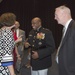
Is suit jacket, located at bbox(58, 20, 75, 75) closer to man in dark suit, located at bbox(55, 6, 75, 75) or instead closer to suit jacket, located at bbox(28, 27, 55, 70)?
man in dark suit, located at bbox(55, 6, 75, 75)

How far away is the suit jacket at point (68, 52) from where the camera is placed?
281 cm

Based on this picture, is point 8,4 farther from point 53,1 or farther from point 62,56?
point 62,56

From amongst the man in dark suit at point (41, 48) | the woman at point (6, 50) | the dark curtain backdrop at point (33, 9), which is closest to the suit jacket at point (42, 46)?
the man in dark suit at point (41, 48)

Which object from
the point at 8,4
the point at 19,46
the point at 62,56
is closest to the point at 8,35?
the point at 62,56

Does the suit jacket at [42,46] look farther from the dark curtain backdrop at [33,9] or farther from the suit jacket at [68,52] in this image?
the dark curtain backdrop at [33,9]

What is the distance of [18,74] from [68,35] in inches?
136

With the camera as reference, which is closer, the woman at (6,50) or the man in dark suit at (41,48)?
the woman at (6,50)

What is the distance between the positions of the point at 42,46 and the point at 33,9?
6077mm

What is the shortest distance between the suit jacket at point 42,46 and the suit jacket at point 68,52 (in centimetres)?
124

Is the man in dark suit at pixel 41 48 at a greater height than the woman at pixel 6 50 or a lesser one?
lesser

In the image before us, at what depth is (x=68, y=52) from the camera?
2.83 metres

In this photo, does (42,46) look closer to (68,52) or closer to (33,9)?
(68,52)

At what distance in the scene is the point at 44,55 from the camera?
4.16 metres

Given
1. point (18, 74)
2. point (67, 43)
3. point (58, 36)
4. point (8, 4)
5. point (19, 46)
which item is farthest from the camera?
point (58, 36)
